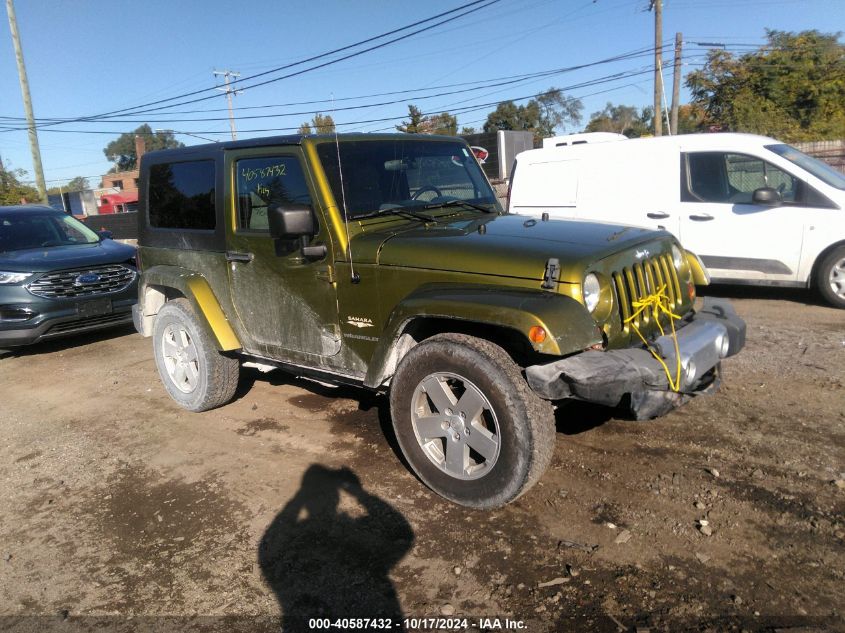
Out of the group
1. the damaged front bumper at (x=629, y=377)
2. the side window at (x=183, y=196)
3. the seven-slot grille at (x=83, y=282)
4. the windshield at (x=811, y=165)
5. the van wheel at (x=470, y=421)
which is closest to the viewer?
the damaged front bumper at (x=629, y=377)

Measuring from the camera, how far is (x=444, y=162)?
4516mm

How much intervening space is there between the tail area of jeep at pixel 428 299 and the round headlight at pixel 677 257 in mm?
12

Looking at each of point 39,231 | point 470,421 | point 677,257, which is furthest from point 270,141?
point 39,231

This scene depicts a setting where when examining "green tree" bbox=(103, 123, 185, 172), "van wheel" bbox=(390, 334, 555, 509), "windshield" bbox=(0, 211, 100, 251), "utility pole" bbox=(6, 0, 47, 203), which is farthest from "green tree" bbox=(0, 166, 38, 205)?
"green tree" bbox=(103, 123, 185, 172)

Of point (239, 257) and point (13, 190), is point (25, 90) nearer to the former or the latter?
point (13, 190)

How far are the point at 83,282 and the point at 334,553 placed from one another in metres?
5.69

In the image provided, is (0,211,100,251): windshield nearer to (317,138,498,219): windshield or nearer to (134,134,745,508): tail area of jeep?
(134,134,745,508): tail area of jeep

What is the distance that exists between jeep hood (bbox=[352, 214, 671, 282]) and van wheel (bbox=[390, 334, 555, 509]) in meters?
0.41

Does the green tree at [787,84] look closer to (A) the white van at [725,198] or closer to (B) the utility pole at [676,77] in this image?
(B) the utility pole at [676,77]

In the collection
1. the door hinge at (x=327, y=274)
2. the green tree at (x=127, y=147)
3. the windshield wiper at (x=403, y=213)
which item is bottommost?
the door hinge at (x=327, y=274)

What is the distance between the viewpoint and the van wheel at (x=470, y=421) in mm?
2980

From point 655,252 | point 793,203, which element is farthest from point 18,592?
point 793,203

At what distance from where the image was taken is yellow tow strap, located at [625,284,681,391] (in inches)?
119

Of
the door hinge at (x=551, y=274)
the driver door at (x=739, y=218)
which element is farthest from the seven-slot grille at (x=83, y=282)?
the driver door at (x=739, y=218)
